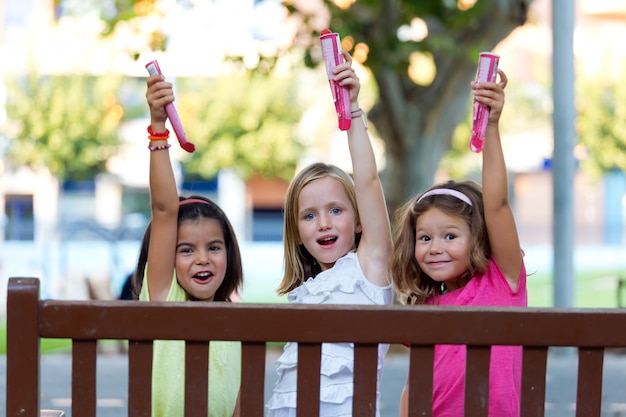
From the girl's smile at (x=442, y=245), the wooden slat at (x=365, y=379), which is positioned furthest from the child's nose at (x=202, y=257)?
the wooden slat at (x=365, y=379)

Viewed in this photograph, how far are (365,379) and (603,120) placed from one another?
31.9 metres

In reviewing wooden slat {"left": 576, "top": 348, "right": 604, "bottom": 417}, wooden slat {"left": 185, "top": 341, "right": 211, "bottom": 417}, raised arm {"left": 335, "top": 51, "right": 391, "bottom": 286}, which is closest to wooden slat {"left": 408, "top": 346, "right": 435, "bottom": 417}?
wooden slat {"left": 576, "top": 348, "right": 604, "bottom": 417}

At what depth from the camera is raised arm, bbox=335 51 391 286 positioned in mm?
2551

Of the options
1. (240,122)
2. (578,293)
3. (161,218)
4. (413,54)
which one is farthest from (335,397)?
(240,122)

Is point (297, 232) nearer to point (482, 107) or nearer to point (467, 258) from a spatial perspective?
point (467, 258)

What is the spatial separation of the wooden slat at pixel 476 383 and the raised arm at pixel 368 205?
72 centimetres

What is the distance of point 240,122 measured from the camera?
1291 inches

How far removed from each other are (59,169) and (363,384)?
31.8 meters

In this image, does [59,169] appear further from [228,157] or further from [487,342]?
[487,342]

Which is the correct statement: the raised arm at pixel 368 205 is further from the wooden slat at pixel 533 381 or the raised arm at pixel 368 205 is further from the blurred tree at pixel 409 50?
the blurred tree at pixel 409 50

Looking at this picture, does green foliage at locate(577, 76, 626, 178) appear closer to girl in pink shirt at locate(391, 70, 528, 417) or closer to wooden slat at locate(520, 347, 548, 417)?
girl in pink shirt at locate(391, 70, 528, 417)

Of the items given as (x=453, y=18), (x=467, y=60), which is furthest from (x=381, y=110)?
(x=453, y=18)

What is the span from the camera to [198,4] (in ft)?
30.3

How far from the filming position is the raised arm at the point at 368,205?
2.55 metres
